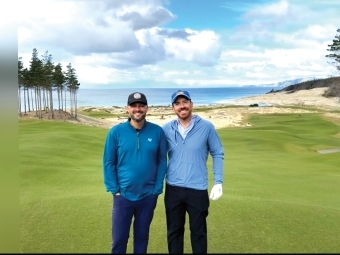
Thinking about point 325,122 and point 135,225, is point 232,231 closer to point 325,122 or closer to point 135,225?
point 135,225

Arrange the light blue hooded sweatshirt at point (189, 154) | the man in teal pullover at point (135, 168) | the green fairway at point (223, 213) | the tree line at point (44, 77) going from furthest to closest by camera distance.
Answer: the tree line at point (44, 77)
the green fairway at point (223, 213)
the light blue hooded sweatshirt at point (189, 154)
the man in teal pullover at point (135, 168)

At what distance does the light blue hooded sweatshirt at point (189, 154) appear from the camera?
4617mm

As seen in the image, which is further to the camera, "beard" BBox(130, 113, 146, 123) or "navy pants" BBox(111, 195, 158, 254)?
"navy pants" BBox(111, 195, 158, 254)

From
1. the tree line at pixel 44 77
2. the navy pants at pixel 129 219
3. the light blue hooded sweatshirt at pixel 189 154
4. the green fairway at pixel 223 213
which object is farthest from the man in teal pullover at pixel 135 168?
the tree line at pixel 44 77

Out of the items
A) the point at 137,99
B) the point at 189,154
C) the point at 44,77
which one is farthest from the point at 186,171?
the point at 44,77

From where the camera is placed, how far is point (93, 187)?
422 inches

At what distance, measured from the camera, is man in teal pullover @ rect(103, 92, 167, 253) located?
4.48m

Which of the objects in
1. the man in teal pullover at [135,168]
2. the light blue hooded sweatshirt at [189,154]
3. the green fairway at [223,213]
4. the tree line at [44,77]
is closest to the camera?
the man in teal pullover at [135,168]

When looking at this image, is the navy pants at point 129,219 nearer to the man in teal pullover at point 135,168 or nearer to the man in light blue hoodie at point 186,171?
the man in teal pullover at point 135,168

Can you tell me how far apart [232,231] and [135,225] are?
197cm

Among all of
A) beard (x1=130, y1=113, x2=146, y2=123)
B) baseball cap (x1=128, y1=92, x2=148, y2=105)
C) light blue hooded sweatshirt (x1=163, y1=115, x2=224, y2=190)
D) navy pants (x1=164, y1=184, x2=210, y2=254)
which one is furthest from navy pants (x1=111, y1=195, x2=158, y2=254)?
baseball cap (x1=128, y1=92, x2=148, y2=105)

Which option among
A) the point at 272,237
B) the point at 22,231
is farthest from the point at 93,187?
the point at 272,237

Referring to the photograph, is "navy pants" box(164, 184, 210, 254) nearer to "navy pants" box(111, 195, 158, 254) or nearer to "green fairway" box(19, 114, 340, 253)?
"navy pants" box(111, 195, 158, 254)

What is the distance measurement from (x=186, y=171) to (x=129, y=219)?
953 mm
